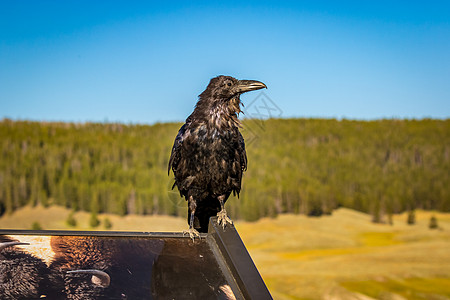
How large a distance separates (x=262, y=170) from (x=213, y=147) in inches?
962

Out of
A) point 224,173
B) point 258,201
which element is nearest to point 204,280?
point 224,173

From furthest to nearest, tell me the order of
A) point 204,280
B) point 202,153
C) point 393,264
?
point 393,264
point 202,153
point 204,280

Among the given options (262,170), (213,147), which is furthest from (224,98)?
(262,170)

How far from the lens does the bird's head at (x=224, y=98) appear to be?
12.7 ft

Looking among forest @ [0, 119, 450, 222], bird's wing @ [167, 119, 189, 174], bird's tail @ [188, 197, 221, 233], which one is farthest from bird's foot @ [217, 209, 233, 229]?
forest @ [0, 119, 450, 222]

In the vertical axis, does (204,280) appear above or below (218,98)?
below

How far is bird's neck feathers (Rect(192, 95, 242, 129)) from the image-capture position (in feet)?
12.5

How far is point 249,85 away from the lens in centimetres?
391

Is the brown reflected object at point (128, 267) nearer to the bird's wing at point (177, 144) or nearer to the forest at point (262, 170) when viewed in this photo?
the bird's wing at point (177, 144)

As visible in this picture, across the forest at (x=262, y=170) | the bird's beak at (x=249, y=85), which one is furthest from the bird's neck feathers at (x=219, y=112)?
the forest at (x=262, y=170)

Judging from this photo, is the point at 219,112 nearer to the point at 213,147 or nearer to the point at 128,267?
the point at 213,147

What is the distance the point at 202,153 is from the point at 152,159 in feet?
82.8

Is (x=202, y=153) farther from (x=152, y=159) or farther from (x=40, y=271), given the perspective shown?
(x=152, y=159)

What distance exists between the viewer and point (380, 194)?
2581cm
